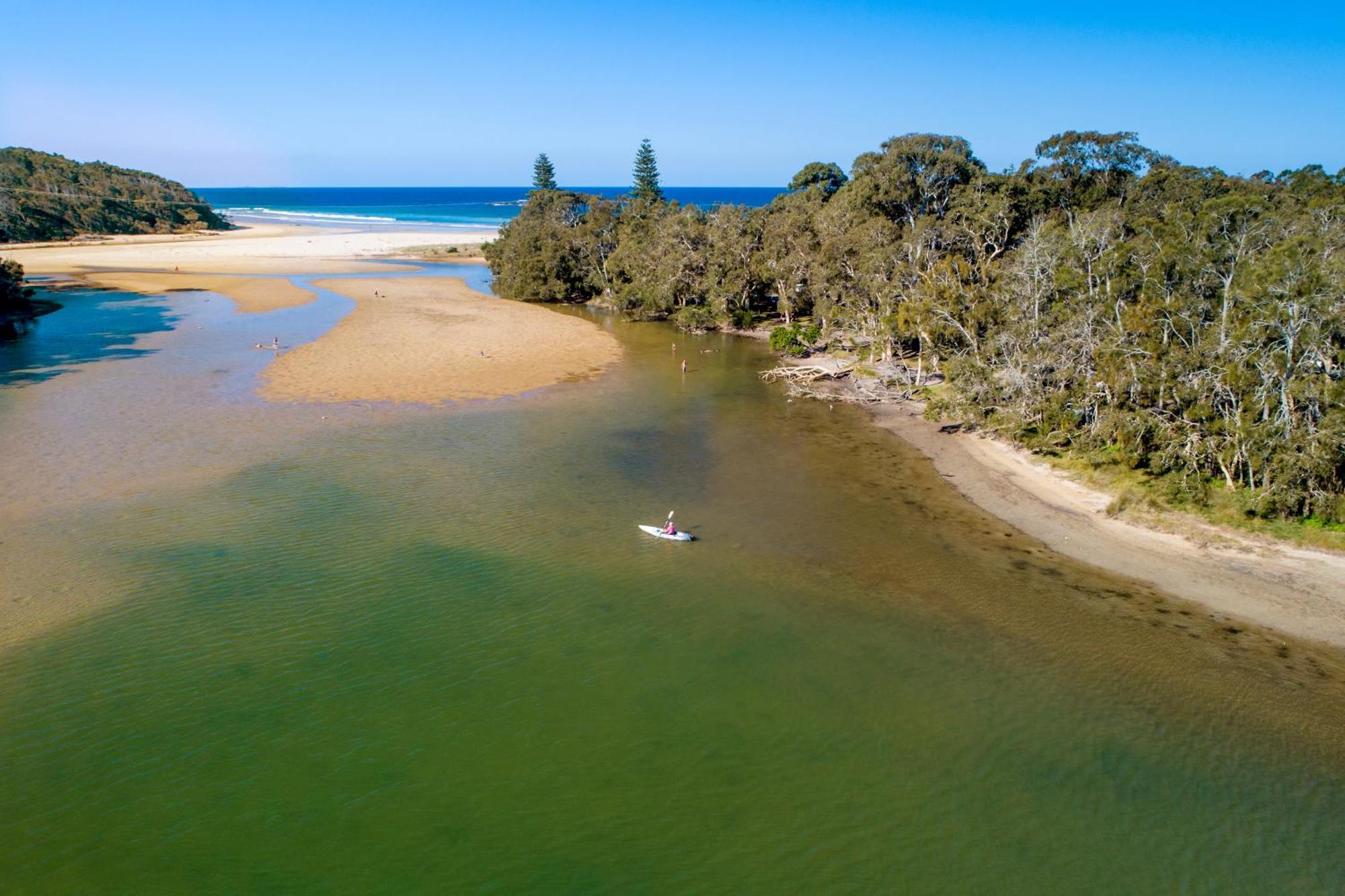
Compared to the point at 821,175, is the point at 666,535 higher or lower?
lower

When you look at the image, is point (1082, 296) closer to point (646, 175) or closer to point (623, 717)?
point (623, 717)

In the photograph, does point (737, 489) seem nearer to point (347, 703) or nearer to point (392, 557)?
point (392, 557)

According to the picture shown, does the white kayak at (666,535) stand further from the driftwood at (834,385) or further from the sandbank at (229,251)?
the sandbank at (229,251)

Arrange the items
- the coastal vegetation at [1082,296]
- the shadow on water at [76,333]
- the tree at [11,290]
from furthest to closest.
A: the tree at [11,290] → the shadow on water at [76,333] → the coastal vegetation at [1082,296]

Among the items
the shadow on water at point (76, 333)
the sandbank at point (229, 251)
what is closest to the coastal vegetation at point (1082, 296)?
the shadow on water at point (76, 333)

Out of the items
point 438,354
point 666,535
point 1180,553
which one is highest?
point 438,354

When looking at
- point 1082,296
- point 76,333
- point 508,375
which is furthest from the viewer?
point 76,333

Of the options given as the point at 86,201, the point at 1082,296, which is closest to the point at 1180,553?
the point at 1082,296
